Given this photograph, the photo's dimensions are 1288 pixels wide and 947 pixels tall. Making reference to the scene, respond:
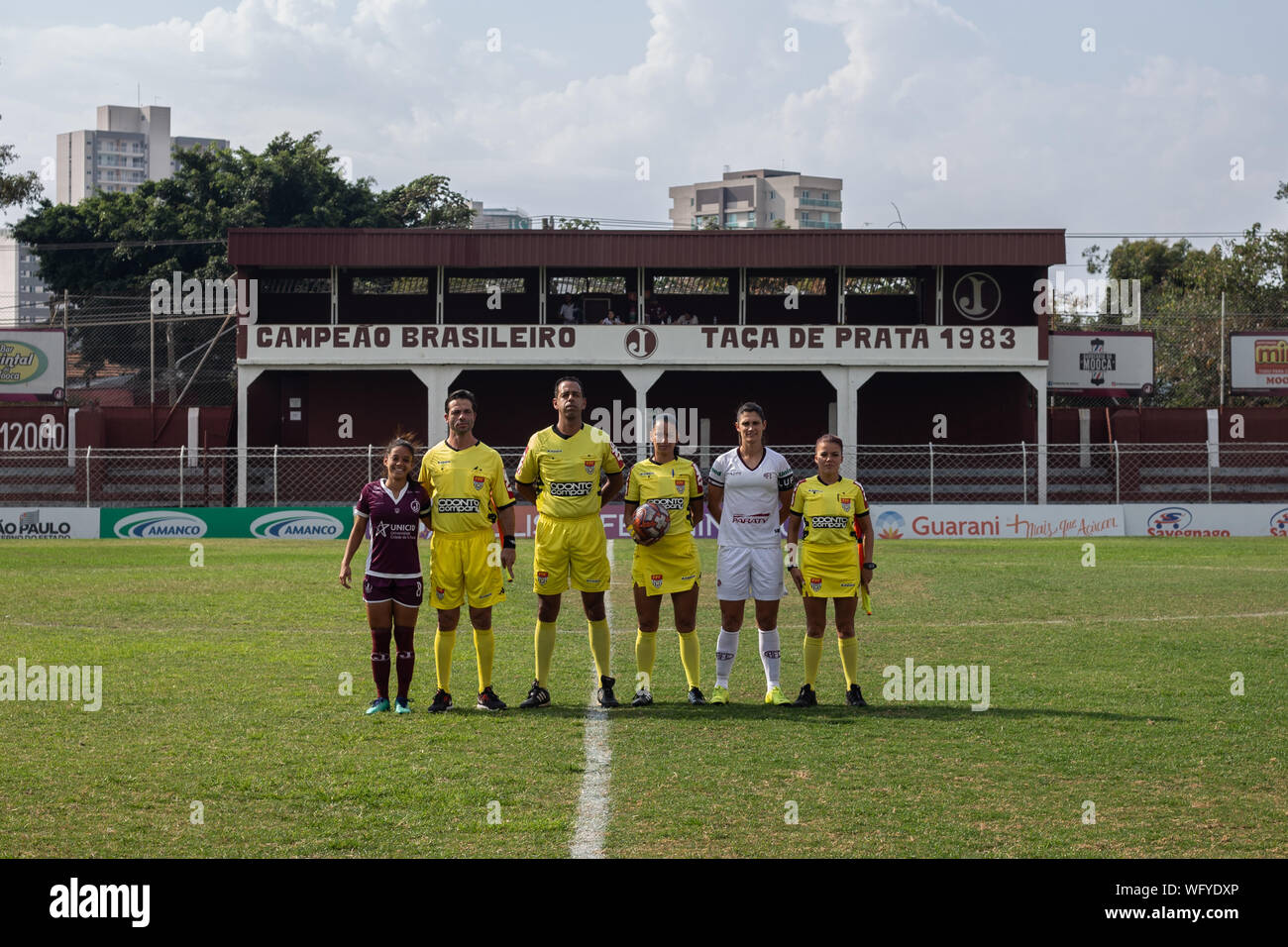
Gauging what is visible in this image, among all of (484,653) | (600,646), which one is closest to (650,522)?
(600,646)

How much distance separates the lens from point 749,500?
9.95 meters

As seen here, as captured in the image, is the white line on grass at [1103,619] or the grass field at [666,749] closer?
the grass field at [666,749]

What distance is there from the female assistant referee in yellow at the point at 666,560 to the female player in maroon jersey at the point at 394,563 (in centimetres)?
161

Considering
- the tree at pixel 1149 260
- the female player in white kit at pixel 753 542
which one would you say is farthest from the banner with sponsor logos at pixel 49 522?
the tree at pixel 1149 260

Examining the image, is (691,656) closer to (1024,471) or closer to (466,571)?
(466,571)

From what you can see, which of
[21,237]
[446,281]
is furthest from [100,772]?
→ [21,237]

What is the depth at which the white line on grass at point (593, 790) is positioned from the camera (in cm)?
616

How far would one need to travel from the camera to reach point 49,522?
29.9 meters

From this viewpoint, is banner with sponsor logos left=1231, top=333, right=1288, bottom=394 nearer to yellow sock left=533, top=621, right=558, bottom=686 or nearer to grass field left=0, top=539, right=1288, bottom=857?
grass field left=0, top=539, right=1288, bottom=857

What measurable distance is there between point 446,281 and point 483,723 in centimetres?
3368

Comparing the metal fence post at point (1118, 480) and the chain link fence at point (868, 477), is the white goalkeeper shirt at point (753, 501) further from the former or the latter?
the chain link fence at point (868, 477)

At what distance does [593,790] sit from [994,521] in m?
24.5

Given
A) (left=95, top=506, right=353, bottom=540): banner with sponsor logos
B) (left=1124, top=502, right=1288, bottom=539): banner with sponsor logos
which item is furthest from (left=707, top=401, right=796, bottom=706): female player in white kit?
(left=1124, top=502, right=1288, bottom=539): banner with sponsor logos

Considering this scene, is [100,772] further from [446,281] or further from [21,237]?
[21,237]
